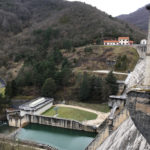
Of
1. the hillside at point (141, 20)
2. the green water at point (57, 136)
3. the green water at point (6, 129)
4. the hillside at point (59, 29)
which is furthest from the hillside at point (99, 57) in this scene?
the hillside at point (141, 20)

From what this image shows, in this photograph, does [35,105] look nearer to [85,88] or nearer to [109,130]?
[85,88]

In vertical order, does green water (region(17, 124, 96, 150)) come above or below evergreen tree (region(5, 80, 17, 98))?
below

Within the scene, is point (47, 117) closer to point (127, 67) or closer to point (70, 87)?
point (70, 87)

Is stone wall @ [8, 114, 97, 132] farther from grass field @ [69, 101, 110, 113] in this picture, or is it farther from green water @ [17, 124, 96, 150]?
grass field @ [69, 101, 110, 113]

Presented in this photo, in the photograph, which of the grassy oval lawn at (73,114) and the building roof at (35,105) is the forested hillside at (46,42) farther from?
the grassy oval lawn at (73,114)

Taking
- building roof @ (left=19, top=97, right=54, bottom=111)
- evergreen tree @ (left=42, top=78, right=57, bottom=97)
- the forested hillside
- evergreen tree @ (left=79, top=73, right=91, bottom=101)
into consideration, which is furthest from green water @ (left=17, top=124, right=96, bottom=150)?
the forested hillside

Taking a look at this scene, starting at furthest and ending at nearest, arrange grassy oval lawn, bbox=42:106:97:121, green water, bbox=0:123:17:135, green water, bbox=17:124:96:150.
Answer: grassy oval lawn, bbox=42:106:97:121
green water, bbox=0:123:17:135
green water, bbox=17:124:96:150
